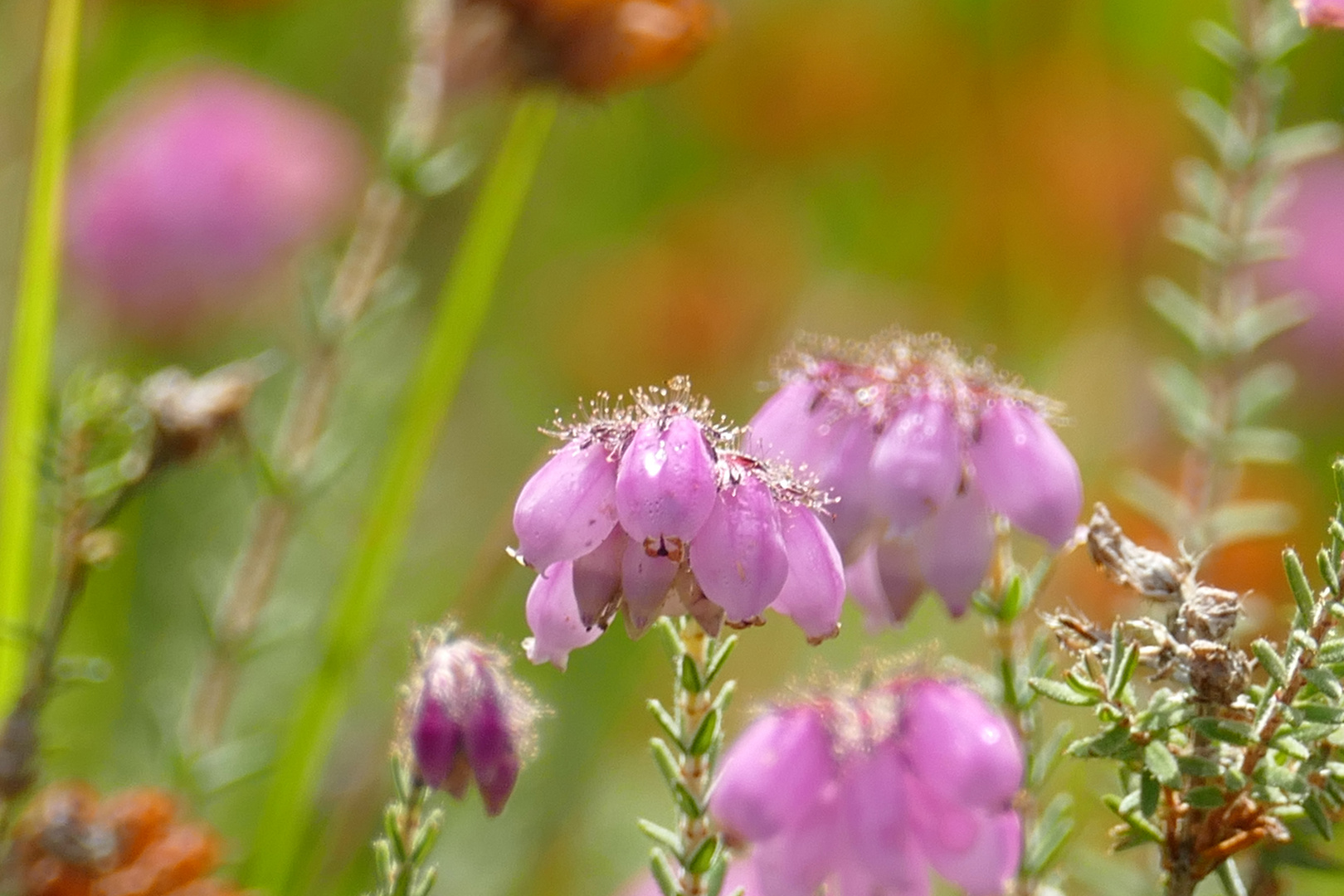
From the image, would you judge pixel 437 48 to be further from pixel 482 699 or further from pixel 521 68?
pixel 482 699

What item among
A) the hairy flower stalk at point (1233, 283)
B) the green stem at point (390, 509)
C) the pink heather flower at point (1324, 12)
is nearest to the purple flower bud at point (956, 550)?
the pink heather flower at point (1324, 12)

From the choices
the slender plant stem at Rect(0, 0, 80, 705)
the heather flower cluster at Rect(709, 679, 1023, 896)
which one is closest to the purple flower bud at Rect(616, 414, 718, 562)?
the heather flower cluster at Rect(709, 679, 1023, 896)

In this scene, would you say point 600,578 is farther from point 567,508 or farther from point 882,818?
point 882,818

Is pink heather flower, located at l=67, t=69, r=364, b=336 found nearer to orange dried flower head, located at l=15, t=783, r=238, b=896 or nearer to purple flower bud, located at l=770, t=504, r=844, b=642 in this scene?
orange dried flower head, located at l=15, t=783, r=238, b=896

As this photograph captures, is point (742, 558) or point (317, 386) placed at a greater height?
point (317, 386)

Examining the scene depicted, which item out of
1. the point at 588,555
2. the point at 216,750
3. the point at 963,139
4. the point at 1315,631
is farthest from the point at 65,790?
the point at 963,139

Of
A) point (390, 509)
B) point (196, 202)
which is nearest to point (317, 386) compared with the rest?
point (390, 509)
